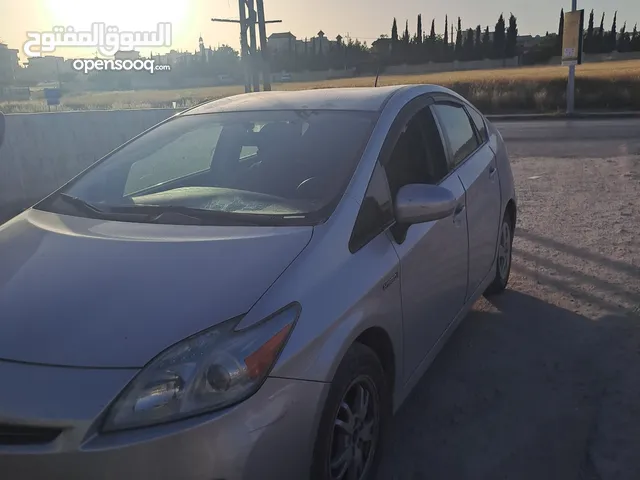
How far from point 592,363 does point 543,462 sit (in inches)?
45.6

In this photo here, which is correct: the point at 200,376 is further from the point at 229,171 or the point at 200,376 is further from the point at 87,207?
the point at 229,171

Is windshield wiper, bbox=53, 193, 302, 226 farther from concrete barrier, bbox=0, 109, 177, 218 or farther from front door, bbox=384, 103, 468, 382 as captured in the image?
concrete barrier, bbox=0, 109, 177, 218

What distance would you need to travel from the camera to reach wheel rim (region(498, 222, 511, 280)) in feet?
15.8

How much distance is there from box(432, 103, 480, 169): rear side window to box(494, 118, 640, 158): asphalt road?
9384 mm

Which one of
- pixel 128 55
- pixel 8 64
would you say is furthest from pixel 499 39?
pixel 8 64

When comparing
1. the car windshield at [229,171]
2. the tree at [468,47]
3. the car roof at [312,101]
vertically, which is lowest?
the car windshield at [229,171]

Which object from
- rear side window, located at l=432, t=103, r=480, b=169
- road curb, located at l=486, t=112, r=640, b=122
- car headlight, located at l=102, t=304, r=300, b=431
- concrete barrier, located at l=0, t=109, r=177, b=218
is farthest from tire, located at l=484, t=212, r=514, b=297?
road curb, located at l=486, t=112, r=640, b=122

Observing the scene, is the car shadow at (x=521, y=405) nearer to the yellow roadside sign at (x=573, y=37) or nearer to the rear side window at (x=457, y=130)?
the rear side window at (x=457, y=130)

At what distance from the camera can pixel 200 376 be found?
6.32 ft

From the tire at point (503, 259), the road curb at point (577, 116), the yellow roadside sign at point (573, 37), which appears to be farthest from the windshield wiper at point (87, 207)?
the road curb at point (577, 116)

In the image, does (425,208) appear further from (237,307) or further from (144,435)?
(144,435)

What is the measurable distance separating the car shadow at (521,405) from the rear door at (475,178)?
46 cm

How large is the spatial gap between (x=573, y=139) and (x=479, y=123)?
1277 cm

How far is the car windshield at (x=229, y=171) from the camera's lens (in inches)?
112
